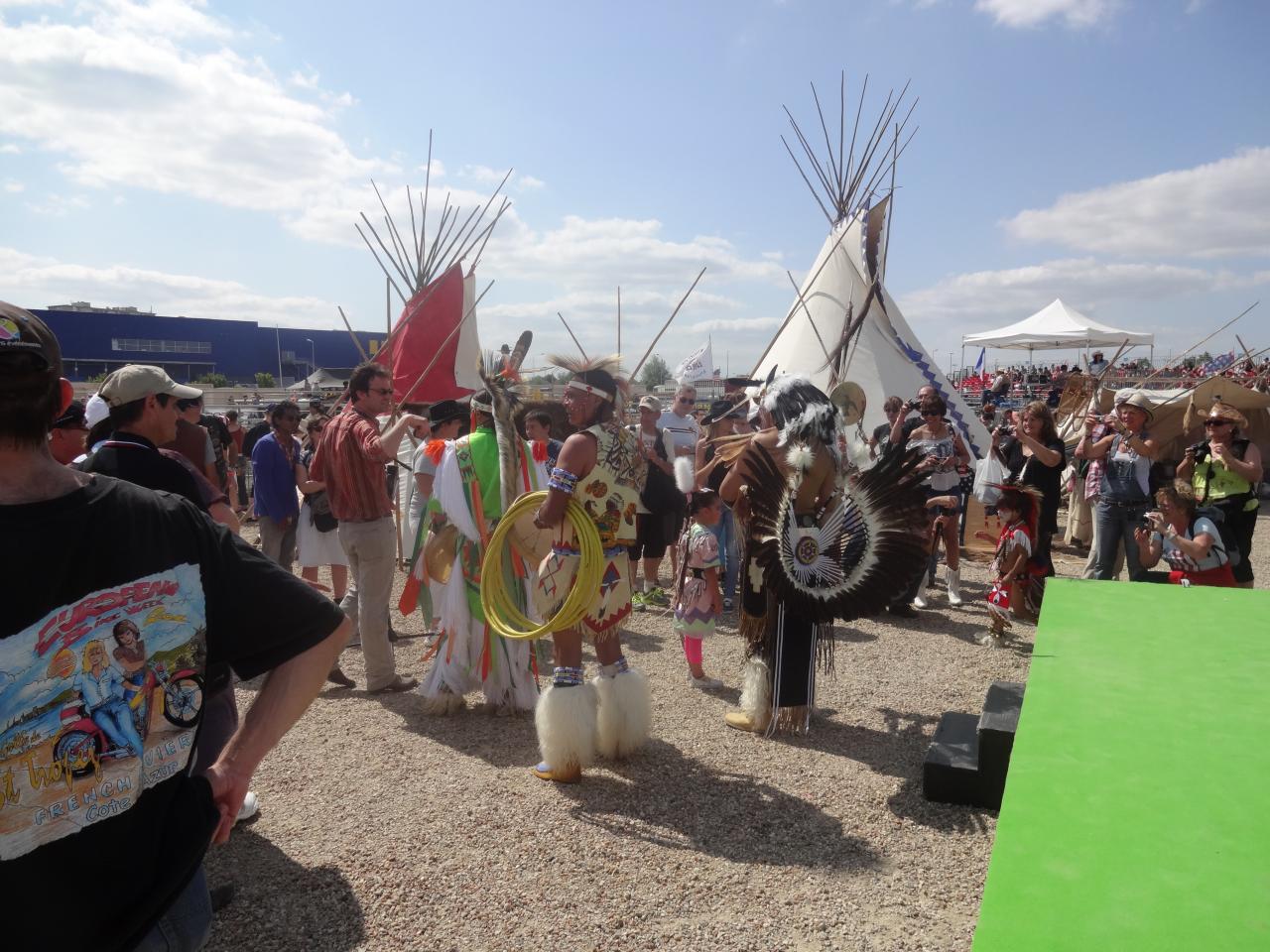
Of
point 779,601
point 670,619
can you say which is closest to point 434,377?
point 670,619

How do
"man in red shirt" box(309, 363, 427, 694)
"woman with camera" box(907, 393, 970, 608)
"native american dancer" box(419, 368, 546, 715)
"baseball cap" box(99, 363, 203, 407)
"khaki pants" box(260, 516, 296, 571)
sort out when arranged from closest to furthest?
1. "baseball cap" box(99, 363, 203, 407)
2. "native american dancer" box(419, 368, 546, 715)
3. "man in red shirt" box(309, 363, 427, 694)
4. "khaki pants" box(260, 516, 296, 571)
5. "woman with camera" box(907, 393, 970, 608)

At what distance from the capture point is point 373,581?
15.3ft

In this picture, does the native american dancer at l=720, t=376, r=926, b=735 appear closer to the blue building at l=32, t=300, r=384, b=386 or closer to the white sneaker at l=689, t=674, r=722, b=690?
the white sneaker at l=689, t=674, r=722, b=690

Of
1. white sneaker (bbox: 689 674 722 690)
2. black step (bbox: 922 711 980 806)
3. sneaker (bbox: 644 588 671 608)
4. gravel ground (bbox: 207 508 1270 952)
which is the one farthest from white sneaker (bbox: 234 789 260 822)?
sneaker (bbox: 644 588 671 608)

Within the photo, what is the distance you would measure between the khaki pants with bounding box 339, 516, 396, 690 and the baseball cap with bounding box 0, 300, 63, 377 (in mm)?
3517

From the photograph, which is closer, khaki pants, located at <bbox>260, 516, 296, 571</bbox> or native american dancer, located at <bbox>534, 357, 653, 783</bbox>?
native american dancer, located at <bbox>534, 357, 653, 783</bbox>

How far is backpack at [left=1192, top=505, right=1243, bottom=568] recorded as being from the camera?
4969 millimetres

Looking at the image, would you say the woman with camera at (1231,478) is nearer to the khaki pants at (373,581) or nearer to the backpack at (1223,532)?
the backpack at (1223,532)

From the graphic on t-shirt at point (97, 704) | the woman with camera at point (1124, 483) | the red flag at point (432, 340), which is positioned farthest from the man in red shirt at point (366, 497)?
the red flag at point (432, 340)

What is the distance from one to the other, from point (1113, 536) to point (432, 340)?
7.57 metres

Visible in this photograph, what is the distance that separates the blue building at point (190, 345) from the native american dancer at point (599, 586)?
39.1 meters

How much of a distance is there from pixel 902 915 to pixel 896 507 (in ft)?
5.99

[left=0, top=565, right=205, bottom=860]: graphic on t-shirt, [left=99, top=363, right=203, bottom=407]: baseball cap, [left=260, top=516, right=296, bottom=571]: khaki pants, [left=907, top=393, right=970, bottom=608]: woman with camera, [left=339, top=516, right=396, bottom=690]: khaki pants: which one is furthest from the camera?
[left=907, top=393, right=970, bottom=608]: woman with camera

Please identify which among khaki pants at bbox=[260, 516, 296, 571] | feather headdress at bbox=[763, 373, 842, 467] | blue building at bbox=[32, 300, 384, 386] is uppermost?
blue building at bbox=[32, 300, 384, 386]
